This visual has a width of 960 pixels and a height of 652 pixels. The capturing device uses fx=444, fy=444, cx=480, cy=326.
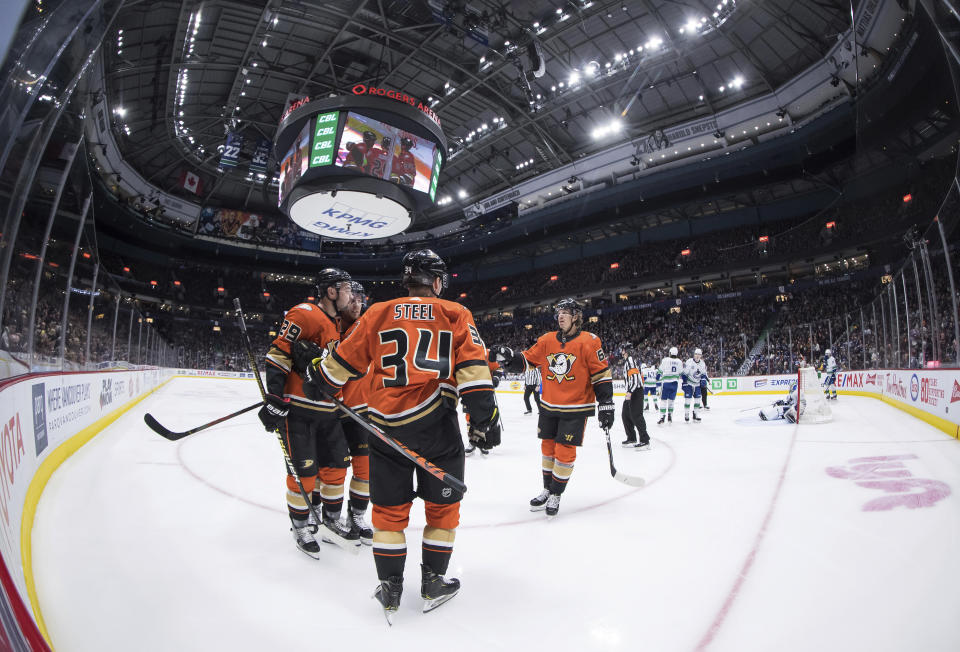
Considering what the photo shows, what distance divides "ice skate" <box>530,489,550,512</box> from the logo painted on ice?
218 centimetres

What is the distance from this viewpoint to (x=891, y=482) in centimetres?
364

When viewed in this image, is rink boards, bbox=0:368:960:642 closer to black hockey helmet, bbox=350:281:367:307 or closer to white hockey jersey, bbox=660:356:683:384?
black hockey helmet, bbox=350:281:367:307

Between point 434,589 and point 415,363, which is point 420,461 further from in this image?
point 434,589

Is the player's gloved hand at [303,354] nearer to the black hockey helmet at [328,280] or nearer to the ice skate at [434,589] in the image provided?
the black hockey helmet at [328,280]

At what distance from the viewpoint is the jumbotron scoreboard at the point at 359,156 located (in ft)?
39.8

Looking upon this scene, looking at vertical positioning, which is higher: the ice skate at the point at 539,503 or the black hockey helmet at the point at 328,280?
the black hockey helmet at the point at 328,280

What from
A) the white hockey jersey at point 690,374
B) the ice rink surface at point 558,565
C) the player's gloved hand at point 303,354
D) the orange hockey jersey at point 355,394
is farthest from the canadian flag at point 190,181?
the player's gloved hand at point 303,354

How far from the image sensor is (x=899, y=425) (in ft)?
21.0

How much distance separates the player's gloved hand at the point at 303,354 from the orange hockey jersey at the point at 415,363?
486 millimetres

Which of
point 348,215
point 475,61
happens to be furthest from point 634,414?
point 475,61

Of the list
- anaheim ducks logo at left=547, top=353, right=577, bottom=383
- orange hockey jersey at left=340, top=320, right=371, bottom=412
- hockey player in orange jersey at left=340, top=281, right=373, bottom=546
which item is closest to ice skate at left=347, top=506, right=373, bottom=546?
hockey player in orange jersey at left=340, top=281, right=373, bottom=546

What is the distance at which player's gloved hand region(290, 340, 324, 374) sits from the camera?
→ 2646 millimetres

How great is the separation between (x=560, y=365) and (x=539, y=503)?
1.11 m

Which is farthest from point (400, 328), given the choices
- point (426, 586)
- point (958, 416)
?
point (958, 416)
